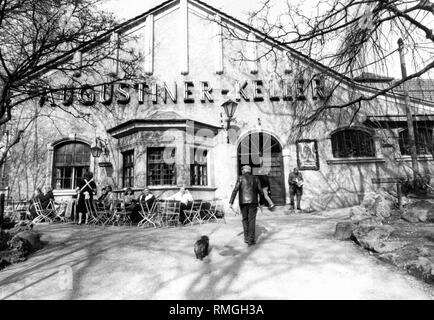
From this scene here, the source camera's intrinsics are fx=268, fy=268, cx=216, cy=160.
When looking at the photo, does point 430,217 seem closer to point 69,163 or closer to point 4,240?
point 4,240

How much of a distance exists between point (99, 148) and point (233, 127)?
6133 millimetres

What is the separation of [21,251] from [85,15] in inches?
207

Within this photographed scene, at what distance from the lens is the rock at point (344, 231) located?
5902mm

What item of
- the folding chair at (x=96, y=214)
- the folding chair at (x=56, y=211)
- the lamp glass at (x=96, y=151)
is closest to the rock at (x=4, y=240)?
the folding chair at (x=96, y=214)

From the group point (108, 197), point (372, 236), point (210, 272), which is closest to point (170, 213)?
point (108, 197)

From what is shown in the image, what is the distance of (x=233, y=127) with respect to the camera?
12.4m

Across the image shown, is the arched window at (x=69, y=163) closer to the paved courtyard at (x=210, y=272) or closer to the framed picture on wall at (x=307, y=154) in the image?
the paved courtyard at (x=210, y=272)

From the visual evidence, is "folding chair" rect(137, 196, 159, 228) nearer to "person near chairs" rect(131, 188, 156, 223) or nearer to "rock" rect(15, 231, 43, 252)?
"person near chairs" rect(131, 188, 156, 223)

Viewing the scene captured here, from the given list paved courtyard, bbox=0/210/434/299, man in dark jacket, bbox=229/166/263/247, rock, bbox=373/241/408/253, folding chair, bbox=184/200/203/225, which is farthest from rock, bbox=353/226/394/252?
folding chair, bbox=184/200/203/225

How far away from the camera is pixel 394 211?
763cm

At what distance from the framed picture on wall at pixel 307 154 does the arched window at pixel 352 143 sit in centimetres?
108

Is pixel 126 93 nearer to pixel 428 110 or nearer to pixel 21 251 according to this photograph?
pixel 21 251

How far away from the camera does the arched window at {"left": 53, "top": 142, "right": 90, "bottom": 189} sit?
1251 cm
